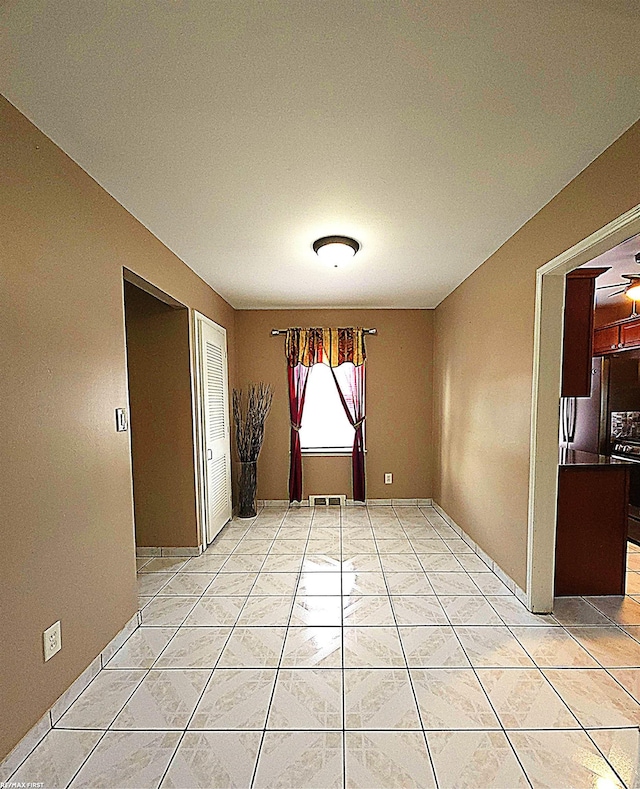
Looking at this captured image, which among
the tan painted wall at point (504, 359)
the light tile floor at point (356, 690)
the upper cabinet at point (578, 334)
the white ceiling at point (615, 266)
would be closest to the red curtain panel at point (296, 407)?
the tan painted wall at point (504, 359)

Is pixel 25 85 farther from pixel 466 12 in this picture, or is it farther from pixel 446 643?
pixel 446 643

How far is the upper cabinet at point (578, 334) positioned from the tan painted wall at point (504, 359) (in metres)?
0.33

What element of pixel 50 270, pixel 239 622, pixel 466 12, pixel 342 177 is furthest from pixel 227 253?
pixel 239 622

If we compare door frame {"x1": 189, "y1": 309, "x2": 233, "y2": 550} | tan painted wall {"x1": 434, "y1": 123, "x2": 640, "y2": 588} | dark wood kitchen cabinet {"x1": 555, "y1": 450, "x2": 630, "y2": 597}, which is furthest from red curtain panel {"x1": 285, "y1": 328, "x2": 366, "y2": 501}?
dark wood kitchen cabinet {"x1": 555, "y1": 450, "x2": 630, "y2": 597}

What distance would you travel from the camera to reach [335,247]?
2840 mm

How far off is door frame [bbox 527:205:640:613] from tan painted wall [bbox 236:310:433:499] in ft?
8.35

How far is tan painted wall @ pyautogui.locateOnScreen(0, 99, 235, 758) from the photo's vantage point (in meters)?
1.52

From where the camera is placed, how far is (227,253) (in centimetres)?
313

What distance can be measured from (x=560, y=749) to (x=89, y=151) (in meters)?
2.99

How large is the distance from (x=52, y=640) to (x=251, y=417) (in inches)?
127

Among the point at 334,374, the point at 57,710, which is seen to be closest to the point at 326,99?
the point at 57,710

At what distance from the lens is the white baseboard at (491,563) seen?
271 centimetres

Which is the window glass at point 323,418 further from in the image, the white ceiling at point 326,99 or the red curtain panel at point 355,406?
the white ceiling at point 326,99

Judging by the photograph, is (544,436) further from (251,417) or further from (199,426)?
(251,417)
